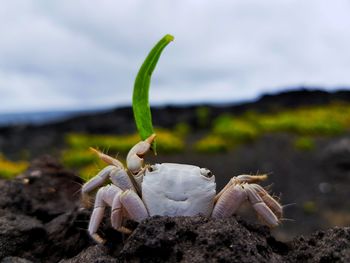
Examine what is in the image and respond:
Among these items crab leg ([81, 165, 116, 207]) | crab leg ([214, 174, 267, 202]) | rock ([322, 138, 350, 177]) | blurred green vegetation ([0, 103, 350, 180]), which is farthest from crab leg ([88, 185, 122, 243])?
rock ([322, 138, 350, 177])

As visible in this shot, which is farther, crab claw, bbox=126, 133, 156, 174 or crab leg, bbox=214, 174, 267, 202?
crab claw, bbox=126, 133, 156, 174

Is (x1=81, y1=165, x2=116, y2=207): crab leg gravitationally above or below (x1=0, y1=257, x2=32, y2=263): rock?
above

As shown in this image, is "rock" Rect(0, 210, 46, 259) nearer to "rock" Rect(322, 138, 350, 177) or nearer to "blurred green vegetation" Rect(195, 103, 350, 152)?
"rock" Rect(322, 138, 350, 177)

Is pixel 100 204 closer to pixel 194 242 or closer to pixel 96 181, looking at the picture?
pixel 96 181

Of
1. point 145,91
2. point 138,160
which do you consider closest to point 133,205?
point 138,160

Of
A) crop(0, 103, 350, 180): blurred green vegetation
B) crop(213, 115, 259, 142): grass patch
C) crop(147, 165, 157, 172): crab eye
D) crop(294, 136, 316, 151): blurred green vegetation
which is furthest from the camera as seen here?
crop(213, 115, 259, 142): grass patch

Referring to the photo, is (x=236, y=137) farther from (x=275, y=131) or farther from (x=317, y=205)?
(x=317, y=205)

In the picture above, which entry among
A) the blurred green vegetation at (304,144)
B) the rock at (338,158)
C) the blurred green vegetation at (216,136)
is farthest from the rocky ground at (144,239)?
the blurred green vegetation at (304,144)
